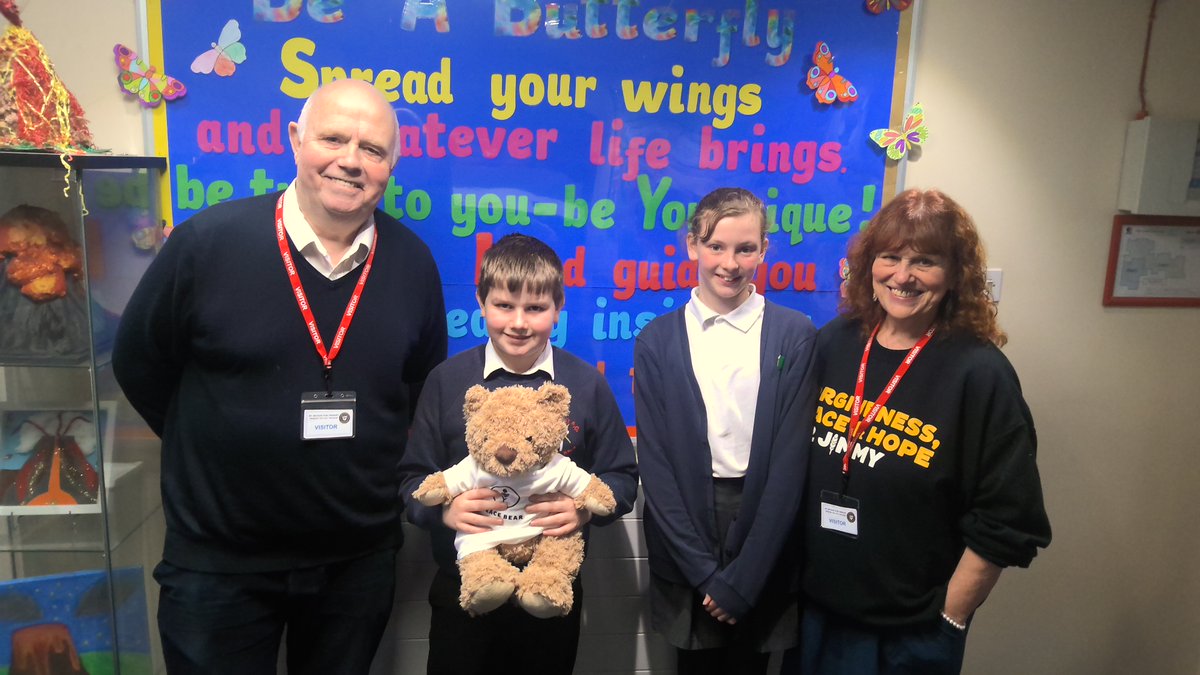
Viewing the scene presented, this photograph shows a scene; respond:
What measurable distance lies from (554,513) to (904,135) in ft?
5.27

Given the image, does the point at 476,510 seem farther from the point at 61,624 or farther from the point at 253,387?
the point at 61,624

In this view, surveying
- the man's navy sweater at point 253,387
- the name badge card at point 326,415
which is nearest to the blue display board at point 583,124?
the man's navy sweater at point 253,387

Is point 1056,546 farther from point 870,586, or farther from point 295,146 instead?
point 295,146

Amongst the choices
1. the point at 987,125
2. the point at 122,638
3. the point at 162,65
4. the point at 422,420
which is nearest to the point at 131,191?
the point at 162,65

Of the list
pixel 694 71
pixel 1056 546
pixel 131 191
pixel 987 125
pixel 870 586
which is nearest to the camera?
pixel 870 586

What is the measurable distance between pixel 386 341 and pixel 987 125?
1966mm

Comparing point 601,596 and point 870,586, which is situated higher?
point 870,586

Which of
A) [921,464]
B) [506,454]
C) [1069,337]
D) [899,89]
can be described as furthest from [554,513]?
[1069,337]

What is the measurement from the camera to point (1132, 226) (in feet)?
7.98

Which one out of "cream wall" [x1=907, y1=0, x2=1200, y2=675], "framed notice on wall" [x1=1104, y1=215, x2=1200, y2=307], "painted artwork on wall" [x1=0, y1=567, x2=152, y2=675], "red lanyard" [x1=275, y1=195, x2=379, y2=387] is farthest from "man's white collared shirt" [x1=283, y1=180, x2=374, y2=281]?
"framed notice on wall" [x1=1104, y1=215, x2=1200, y2=307]

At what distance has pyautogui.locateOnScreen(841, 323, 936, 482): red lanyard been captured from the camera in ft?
5.46

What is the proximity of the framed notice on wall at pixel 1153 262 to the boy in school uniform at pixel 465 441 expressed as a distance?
6.21ft

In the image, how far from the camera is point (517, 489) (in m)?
1.56

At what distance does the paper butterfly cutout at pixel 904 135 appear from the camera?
2.26m
